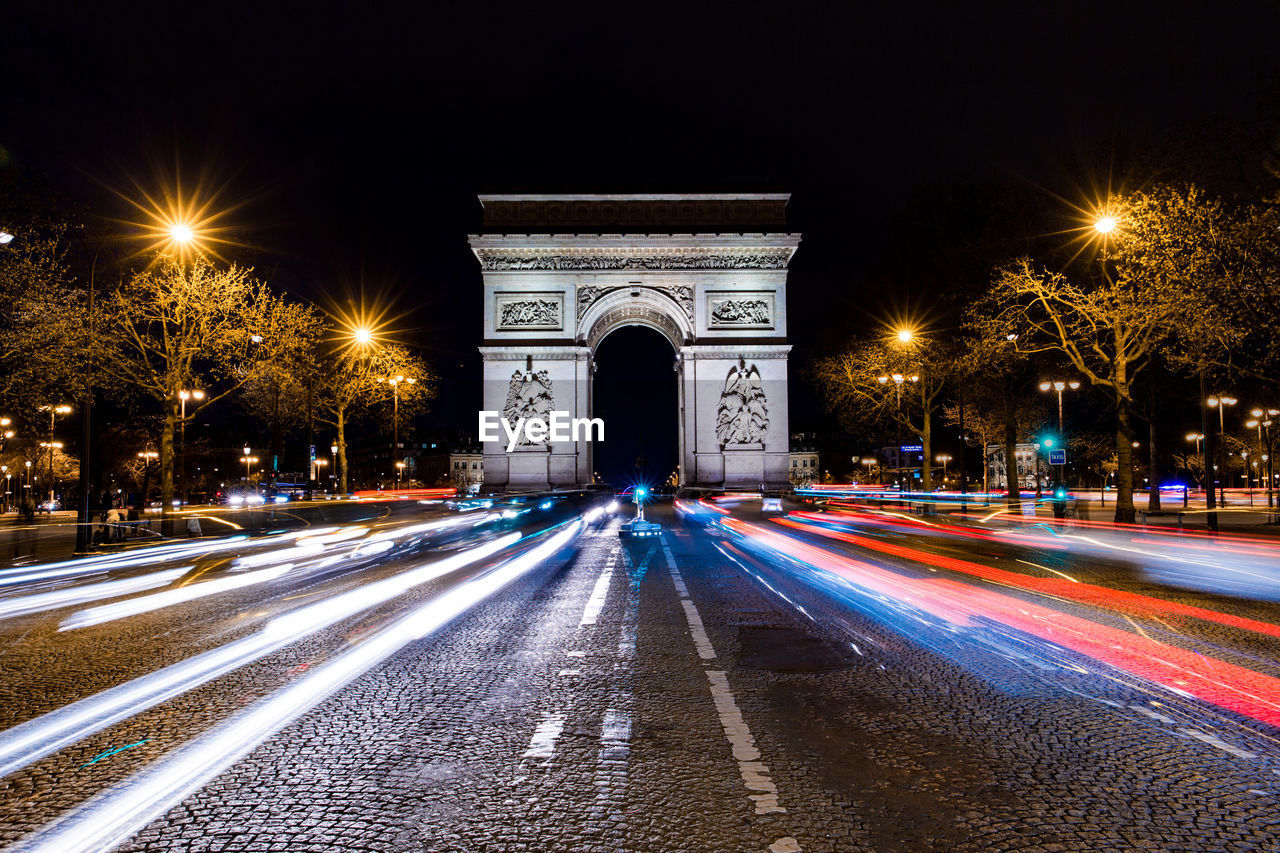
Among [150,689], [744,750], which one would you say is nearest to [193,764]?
[150,689]

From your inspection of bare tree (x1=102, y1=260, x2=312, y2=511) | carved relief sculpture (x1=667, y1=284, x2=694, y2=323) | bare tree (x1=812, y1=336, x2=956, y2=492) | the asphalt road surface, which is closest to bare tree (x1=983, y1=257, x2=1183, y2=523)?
bare tree (x1=812, y1=336, x2=956, y2=492)

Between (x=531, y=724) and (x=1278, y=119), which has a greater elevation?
(x=1278, y=119)

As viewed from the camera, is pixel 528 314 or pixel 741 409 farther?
pixel 528 314

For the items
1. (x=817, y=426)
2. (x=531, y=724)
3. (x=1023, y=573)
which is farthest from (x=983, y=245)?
(x=817, y=426)

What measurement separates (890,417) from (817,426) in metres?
114

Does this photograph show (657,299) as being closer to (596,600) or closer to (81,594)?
(81,594)

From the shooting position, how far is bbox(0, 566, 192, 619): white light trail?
994 cm

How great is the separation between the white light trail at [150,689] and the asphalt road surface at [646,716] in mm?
32

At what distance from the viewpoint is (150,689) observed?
5594mm

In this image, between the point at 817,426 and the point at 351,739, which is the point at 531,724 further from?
the point at 817,426

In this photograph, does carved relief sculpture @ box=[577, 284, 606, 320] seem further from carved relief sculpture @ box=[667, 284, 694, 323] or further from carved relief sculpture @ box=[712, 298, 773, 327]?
carved relief sculpture @ box=[712, 298, 773, 327]

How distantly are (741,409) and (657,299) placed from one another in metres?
8.26

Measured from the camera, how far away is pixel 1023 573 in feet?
40.4

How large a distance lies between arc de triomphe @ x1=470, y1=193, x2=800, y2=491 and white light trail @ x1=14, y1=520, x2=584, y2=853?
39.0 m
